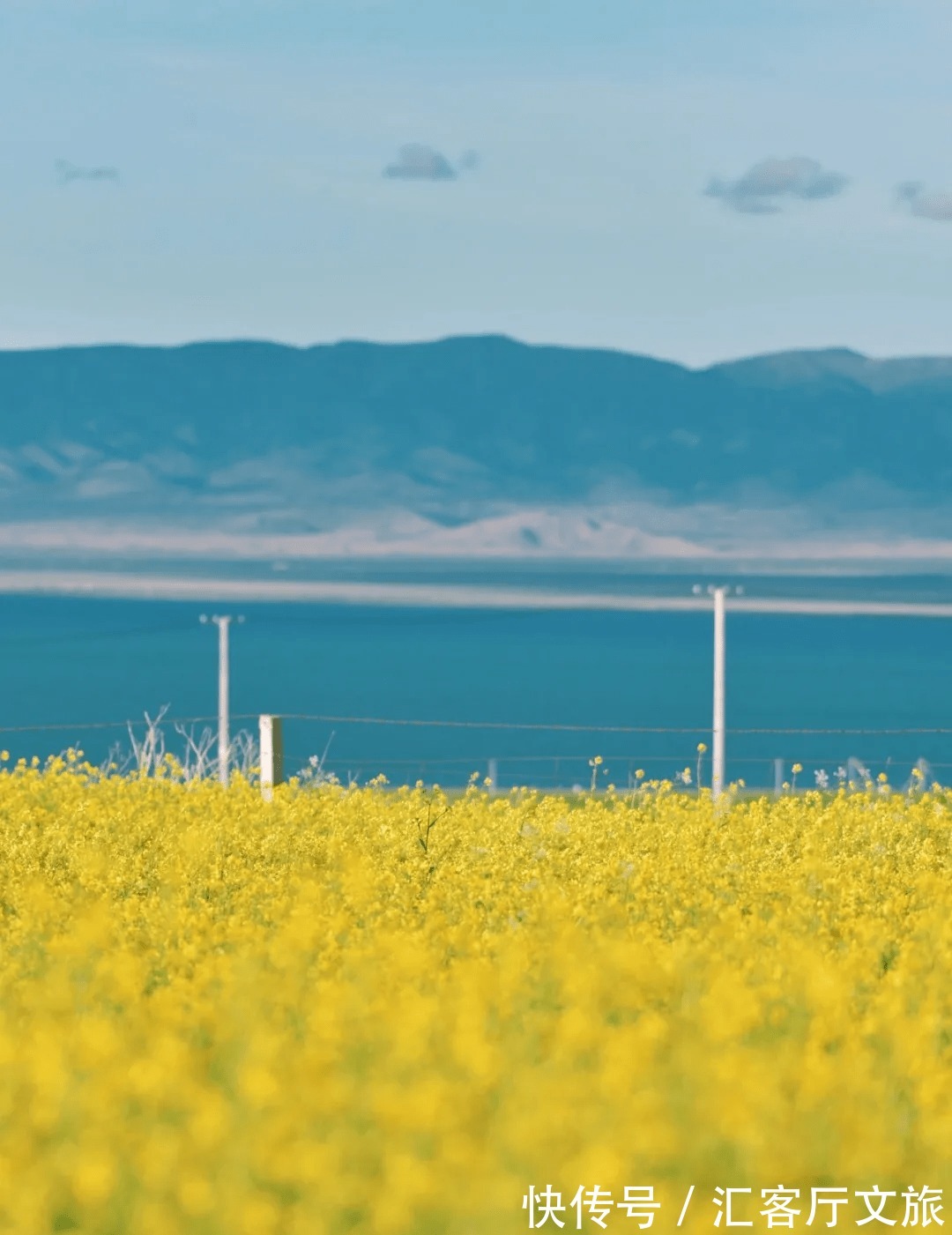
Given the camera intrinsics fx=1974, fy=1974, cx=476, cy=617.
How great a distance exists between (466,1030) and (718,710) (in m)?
10.0

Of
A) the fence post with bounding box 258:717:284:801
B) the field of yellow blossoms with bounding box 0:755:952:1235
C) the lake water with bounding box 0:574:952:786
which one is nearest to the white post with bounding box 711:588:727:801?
the fence post with bounding box 258:717:284:801

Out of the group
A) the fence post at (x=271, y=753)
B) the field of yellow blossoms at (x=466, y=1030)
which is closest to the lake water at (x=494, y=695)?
the fence post at (x=271, y=753)

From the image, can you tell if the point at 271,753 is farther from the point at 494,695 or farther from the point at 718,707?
the point at 494,695

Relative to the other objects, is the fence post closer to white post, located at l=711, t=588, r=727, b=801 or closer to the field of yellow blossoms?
A: the field of yellow blossoms

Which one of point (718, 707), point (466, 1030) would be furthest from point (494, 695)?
point (466, 1030)

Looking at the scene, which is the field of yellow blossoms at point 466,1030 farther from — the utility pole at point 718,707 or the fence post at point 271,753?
the utility pole at point 718,707

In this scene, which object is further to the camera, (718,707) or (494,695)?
(494,695)

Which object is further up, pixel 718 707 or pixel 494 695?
pixel 718 707

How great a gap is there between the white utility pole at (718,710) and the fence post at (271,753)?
9.32ft

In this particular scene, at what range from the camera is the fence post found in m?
12.8

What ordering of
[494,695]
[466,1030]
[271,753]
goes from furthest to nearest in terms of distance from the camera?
[494,695] → [271,753] → [466,1030]

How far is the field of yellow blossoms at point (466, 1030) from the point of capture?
3.97 m

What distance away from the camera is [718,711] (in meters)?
14.9

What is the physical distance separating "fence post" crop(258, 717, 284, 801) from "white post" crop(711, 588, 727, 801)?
9.32 feet
